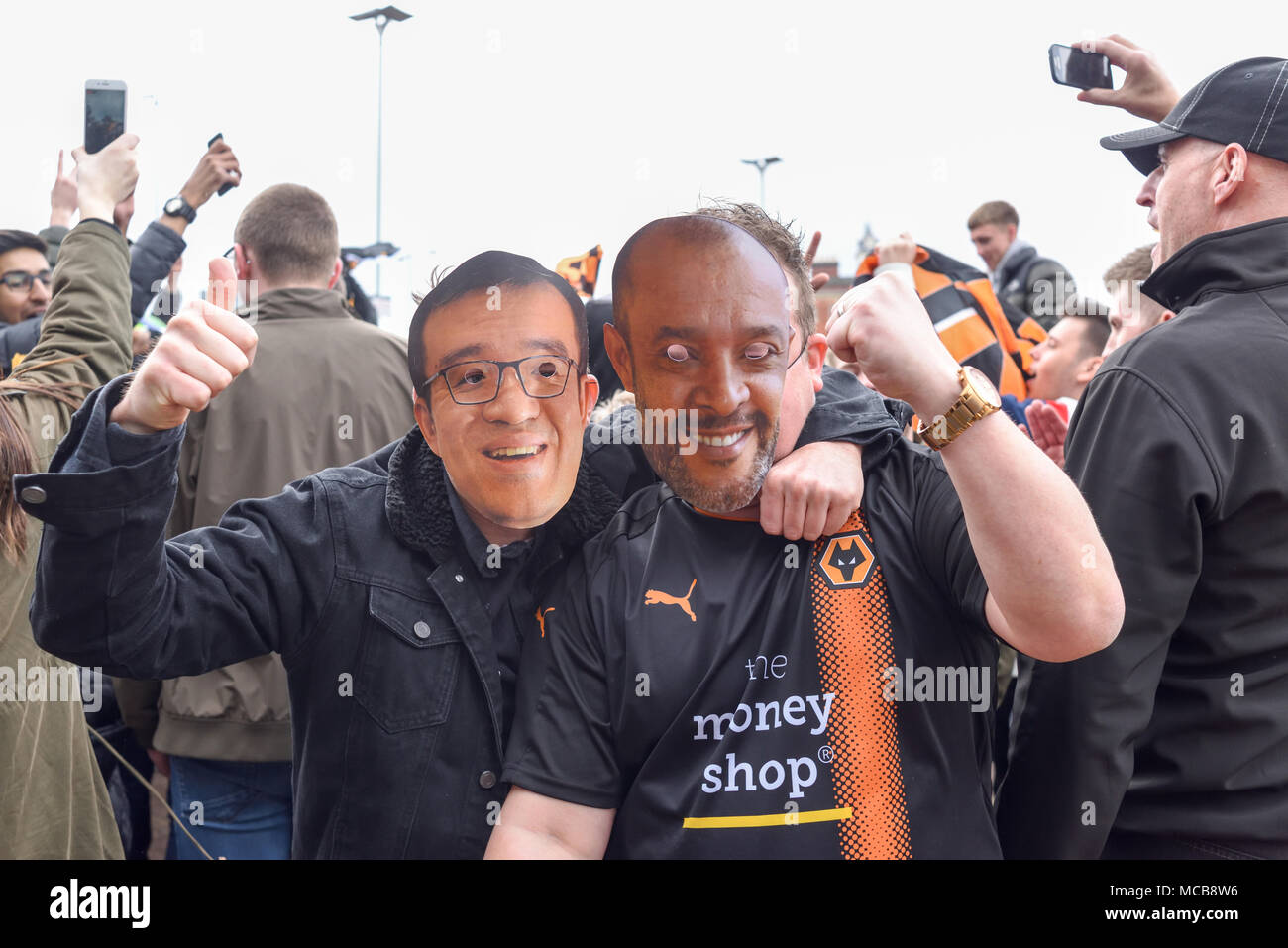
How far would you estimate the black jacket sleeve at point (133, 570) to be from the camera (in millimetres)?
1379

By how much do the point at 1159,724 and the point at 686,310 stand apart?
110 cm

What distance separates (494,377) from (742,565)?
19.5 inches

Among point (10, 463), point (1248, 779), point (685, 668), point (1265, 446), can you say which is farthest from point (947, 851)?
point (10, 463)

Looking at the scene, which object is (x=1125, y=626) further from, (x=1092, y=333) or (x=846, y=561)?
(x=1092, y=333)

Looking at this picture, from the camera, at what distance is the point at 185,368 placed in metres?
1.38

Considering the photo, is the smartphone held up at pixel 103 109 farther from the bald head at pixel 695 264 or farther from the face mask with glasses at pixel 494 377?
the bald head at pixel 695 264

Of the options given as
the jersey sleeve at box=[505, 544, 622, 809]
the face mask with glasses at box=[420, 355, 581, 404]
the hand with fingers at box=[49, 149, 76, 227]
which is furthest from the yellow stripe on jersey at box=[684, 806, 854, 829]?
the hand with fingers at box=[49, 149, 76, 227]

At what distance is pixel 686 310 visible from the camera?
1.64 m

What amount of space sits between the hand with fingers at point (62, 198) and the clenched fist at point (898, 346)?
2473mm

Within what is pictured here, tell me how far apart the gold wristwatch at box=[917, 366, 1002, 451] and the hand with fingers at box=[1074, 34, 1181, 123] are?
118 centimetres

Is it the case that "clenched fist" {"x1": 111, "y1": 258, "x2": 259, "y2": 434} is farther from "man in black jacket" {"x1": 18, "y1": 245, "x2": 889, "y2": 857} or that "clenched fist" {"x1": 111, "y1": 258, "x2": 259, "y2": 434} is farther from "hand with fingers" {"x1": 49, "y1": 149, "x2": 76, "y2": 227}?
"hand with fingers" {"x1": 49, "y1": 149, "x2": 76, "y2": 227}

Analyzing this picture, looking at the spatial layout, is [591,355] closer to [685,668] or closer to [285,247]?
[685,668]

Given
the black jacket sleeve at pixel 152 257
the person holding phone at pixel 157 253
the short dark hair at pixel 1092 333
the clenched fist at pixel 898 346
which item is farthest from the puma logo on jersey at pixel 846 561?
the short dark hair at pixel 1092 333

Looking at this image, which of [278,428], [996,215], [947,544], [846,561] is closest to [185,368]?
[846,561]
